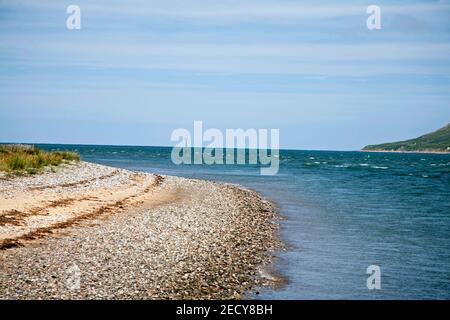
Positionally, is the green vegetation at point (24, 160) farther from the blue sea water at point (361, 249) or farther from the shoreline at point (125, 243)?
the blue sea water at point (361, 249)

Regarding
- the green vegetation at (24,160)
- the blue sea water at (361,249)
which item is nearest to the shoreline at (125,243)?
the blue sea water at (361,249)

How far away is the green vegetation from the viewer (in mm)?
38375

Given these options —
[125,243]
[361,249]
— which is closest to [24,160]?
[125,243]

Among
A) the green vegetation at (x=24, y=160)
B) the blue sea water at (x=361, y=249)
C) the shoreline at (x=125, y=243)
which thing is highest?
the green vegetation at (x=24, y=160)

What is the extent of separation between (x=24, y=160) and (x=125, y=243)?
2396cm

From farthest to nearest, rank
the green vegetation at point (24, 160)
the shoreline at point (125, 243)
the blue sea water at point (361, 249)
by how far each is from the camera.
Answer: the green vegetation at point (24, 160) < the blue sea water at point (361, 249) < the shoreline at point (125, 243)

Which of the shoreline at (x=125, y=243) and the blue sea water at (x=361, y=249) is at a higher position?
the shoreline at (x=125, y=243)

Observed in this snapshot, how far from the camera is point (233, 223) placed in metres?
28.2

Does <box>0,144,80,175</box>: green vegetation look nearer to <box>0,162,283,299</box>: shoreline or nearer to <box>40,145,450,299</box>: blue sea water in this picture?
<box>0,162,283,299</box>: shoreline

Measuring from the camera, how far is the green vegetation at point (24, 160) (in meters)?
38.4

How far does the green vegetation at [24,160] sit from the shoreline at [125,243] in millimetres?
2428

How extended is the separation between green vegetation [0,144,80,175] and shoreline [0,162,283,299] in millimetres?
2428

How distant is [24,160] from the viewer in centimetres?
4094
